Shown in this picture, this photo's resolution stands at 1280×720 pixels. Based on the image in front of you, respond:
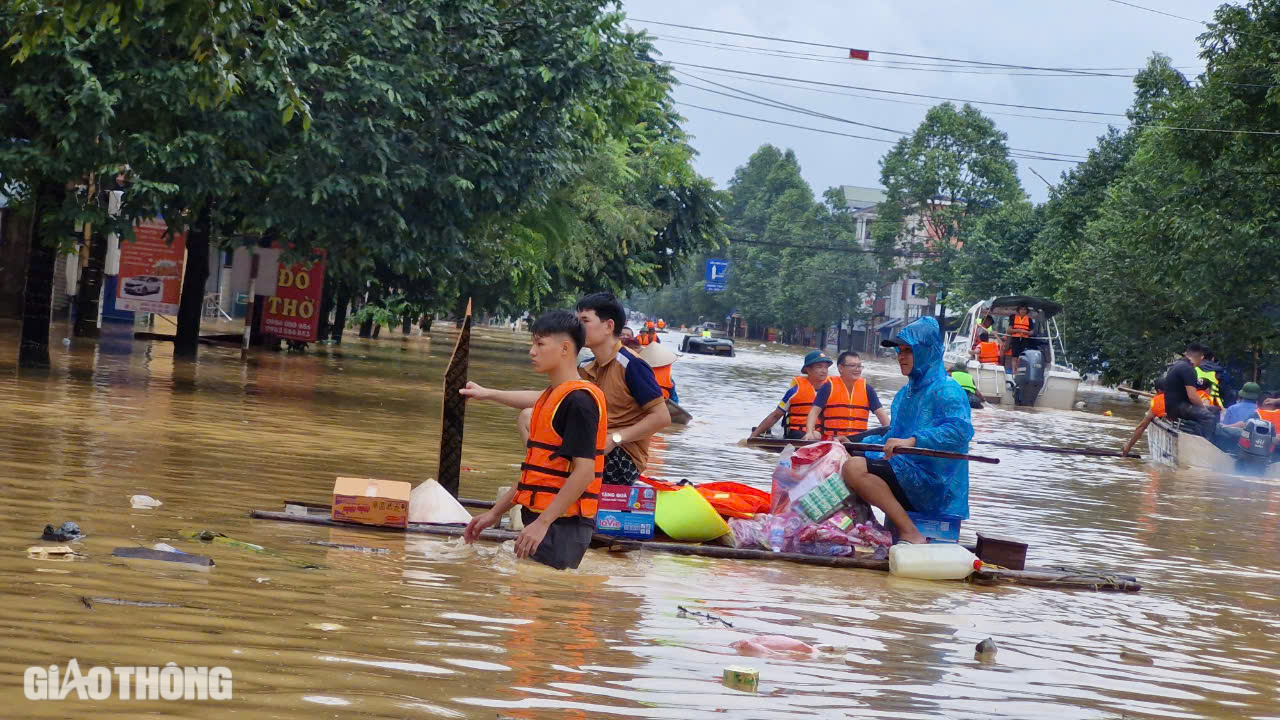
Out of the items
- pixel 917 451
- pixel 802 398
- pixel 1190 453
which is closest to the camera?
pixel 917 451

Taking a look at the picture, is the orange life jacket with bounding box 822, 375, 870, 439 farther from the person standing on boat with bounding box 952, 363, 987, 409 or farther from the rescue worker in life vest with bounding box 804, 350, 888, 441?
the person standing on boat with bounding box 952, 363, 987, 409

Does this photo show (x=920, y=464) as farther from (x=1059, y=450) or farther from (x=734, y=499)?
(x=1059, y=450)

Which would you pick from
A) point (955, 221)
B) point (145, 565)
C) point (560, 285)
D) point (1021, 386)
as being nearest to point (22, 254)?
point (560, 285)

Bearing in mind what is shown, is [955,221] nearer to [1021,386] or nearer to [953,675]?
[1021,386]

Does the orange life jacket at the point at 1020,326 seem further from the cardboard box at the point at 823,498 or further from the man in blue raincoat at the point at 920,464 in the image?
the cardboard box at the point at 823,498

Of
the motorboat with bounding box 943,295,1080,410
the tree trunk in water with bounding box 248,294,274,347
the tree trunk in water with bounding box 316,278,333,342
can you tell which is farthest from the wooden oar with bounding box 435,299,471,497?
the motorboat with bounding box 943,295,1080,410

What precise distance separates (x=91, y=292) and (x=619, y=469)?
22.3m

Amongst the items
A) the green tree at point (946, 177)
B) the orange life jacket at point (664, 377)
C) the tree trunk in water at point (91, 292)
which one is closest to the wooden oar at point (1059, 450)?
the orange life jacket at point (664, 377)

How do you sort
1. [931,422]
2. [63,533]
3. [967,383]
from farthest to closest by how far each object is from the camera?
[967,383] < [931,422] < [63,533]

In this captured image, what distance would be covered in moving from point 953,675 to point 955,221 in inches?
3577

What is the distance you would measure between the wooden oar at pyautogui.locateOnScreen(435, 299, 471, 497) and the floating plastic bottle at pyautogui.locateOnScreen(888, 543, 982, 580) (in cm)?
308

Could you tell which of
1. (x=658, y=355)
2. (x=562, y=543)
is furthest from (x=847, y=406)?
(x=562, y=543)

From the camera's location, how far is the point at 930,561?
9.66 meters

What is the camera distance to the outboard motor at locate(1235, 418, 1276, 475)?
21.9 metres
